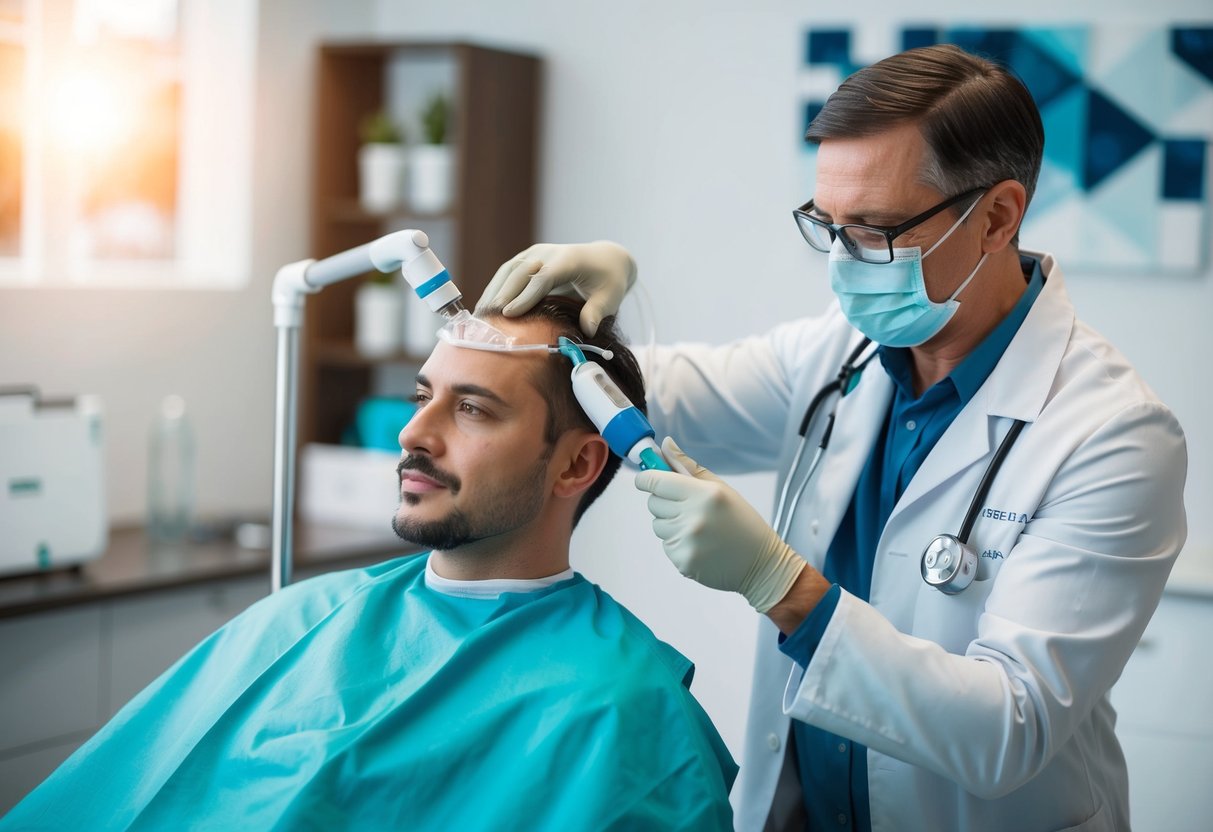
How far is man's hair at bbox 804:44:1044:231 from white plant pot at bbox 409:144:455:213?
6.87ft

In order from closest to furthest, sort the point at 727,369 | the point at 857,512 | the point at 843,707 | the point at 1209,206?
the point at 843,707
the point at 857,512
the point at 727,369
the point at 1209,206

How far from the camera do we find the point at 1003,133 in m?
1.54

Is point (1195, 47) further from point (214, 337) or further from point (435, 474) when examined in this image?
point (214, 337)

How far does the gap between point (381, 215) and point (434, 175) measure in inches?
7.9

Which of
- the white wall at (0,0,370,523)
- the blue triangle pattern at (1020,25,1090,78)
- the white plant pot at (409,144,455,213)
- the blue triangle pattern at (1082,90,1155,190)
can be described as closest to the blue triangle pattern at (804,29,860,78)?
the blue triangle pattern at (1020,25,1090,78)

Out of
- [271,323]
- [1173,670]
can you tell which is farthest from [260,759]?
[271,323]

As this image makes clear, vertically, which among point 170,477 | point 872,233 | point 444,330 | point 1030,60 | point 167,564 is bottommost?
point 167,564

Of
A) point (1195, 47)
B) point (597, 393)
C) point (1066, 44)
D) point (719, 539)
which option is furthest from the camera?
point (1066, 44)

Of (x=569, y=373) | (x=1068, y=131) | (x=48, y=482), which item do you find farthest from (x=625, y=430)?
(x=1068, y=131)

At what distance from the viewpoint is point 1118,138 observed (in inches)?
118

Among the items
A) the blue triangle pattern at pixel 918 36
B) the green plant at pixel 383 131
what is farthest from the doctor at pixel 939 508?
the green plant at pixel 383 131

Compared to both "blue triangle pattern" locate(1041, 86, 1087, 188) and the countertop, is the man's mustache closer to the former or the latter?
the countertop

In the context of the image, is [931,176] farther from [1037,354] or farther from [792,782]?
[792,782]

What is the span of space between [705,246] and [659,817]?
7.44 feet
